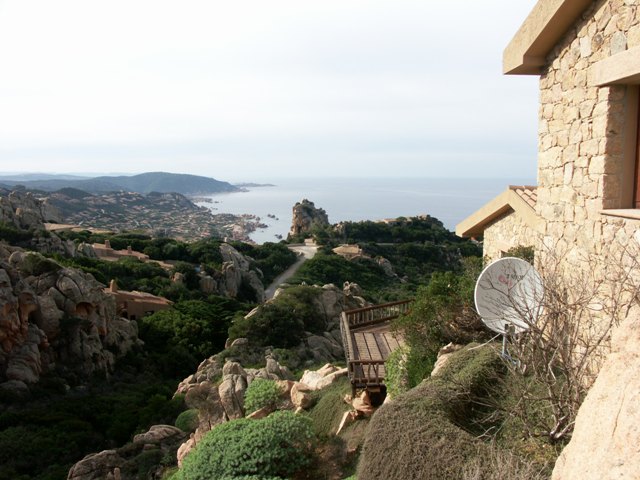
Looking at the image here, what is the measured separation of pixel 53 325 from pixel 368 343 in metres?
15.7

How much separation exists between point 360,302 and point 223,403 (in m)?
14.6

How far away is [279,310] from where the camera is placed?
2242cm

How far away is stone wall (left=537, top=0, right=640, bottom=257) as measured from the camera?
6.05 metres

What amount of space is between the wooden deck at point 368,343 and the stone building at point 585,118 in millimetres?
3944

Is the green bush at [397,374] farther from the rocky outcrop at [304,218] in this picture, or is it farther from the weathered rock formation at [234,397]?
the rocky outcrop at [304,218]

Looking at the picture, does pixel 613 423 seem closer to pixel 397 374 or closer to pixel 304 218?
pixel 397 374

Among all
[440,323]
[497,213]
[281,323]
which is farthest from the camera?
[281,323]

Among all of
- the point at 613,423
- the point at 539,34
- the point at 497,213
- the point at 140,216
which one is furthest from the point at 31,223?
the point at 140,216

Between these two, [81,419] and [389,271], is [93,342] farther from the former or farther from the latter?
[389,271]

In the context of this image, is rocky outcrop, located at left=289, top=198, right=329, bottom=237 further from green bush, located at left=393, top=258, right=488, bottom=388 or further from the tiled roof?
green bush, located at left=393, top=258, right=488, bottom=388

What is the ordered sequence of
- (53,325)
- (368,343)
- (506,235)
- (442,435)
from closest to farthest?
(442,435)
(506,235)
(368,343)
(53,325)

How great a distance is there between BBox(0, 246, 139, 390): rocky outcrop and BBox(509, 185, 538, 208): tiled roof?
18527 mm

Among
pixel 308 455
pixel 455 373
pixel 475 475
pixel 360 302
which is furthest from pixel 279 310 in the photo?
pixel 475 475

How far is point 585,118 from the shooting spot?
6527 millimetres
